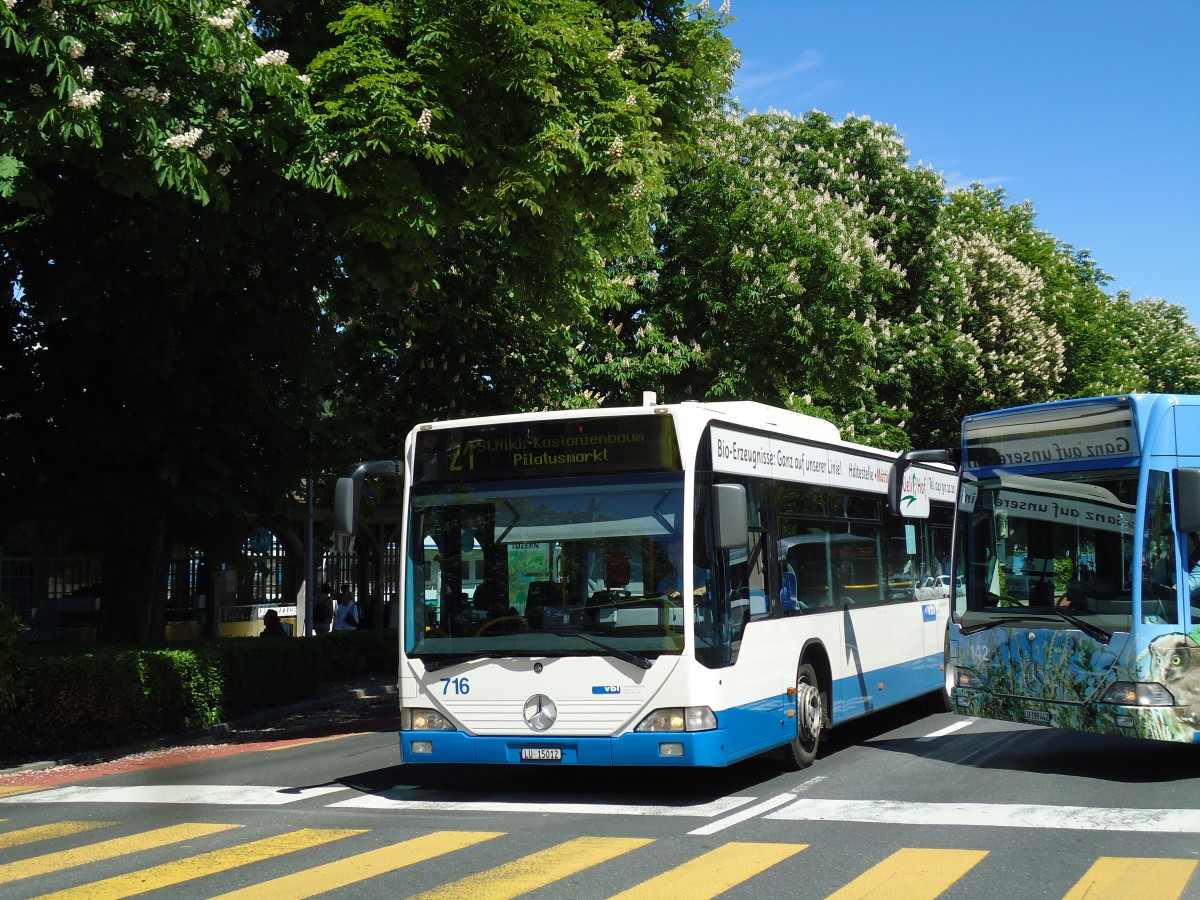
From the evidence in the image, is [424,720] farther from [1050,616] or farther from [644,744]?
[1050,616]

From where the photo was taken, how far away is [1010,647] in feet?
38.2

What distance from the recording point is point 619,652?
390 inches

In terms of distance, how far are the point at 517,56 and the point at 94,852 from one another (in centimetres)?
815

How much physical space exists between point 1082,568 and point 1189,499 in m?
1.07

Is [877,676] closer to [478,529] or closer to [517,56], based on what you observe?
[478,529]

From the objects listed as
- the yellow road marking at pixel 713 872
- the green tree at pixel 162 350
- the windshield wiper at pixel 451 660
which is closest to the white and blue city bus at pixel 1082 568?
the yellow road marking at pixel 713 872

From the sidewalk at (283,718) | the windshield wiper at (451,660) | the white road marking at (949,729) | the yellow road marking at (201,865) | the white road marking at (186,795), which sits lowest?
the sidewalk at (283,718)

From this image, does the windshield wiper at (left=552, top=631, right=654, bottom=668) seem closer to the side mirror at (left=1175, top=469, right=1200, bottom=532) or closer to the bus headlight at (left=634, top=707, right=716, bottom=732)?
the bus headlight at (left=634, top=707, right=716, bottom=732)

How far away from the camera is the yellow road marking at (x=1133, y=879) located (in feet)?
22.8

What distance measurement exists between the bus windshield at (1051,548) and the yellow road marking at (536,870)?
14.6ft

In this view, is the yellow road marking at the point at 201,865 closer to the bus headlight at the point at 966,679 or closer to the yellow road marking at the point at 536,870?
the yellow road marking at the point at 536,870

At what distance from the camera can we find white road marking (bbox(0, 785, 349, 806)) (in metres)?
11.2

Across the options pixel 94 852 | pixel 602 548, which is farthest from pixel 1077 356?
pixel 94 852

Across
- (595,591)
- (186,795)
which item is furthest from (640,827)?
(186,795)
